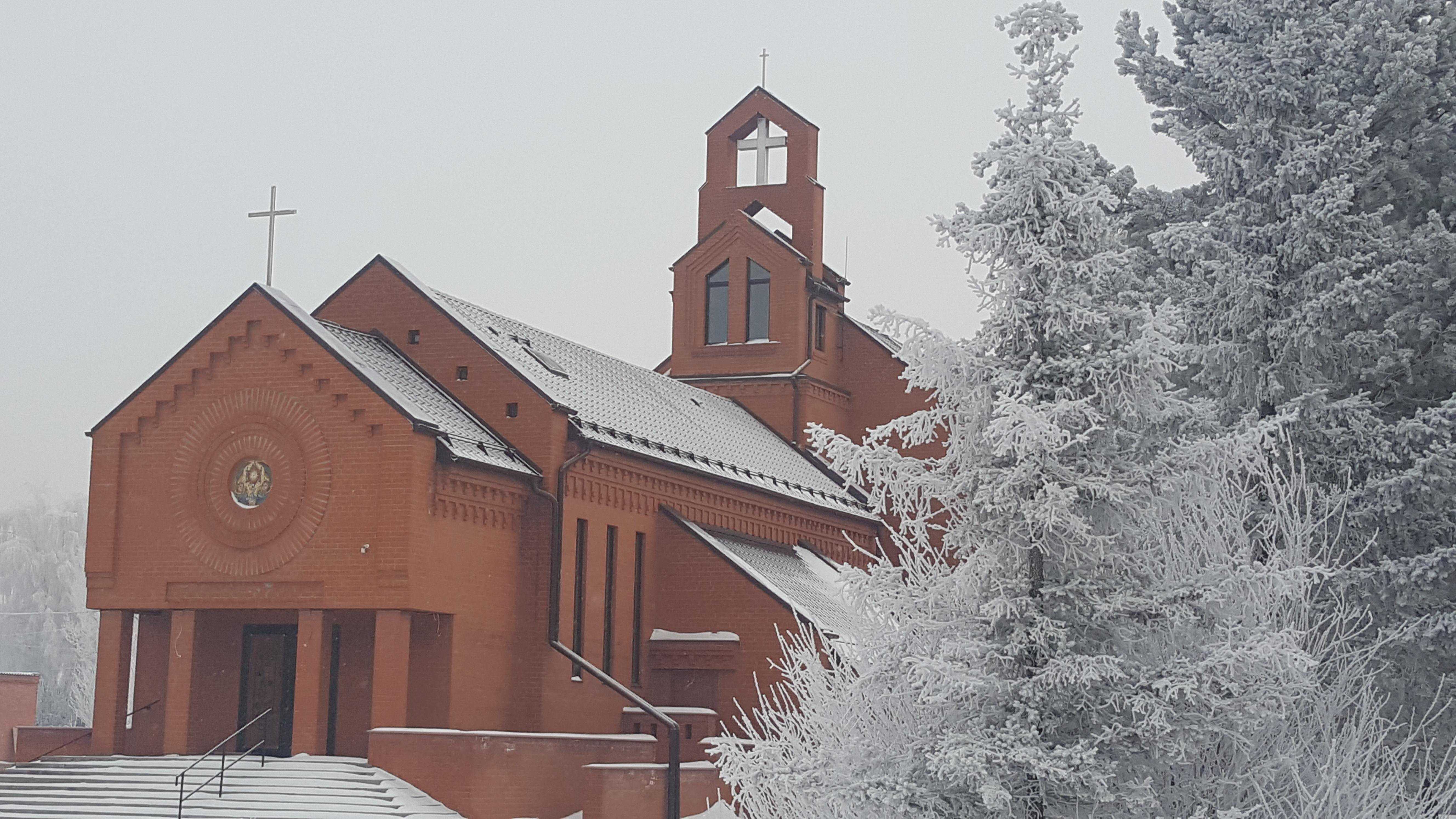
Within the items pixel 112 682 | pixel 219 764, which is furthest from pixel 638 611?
pixel 112 682

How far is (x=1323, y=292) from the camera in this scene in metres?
15.1

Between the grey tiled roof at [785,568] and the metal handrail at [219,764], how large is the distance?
815cm

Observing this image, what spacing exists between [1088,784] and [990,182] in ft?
13.8

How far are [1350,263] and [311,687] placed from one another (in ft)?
47.5

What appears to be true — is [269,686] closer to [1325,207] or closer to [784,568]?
[784,568]

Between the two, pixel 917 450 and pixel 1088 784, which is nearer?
pixel 1088 784

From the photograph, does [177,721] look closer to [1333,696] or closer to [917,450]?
[1333,696]

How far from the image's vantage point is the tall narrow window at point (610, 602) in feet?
85.7

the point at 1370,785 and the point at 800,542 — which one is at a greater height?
the point at 800,542

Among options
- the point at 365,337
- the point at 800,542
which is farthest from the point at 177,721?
the point at 800,542

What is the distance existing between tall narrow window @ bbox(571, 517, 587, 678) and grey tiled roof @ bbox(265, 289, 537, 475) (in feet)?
4.92

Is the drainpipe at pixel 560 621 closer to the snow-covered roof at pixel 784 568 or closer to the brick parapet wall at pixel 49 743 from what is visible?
the snow-covered roof at pixel 784 568

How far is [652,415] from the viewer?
30.0 meters

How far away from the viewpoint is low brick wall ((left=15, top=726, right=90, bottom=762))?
23984 mm
